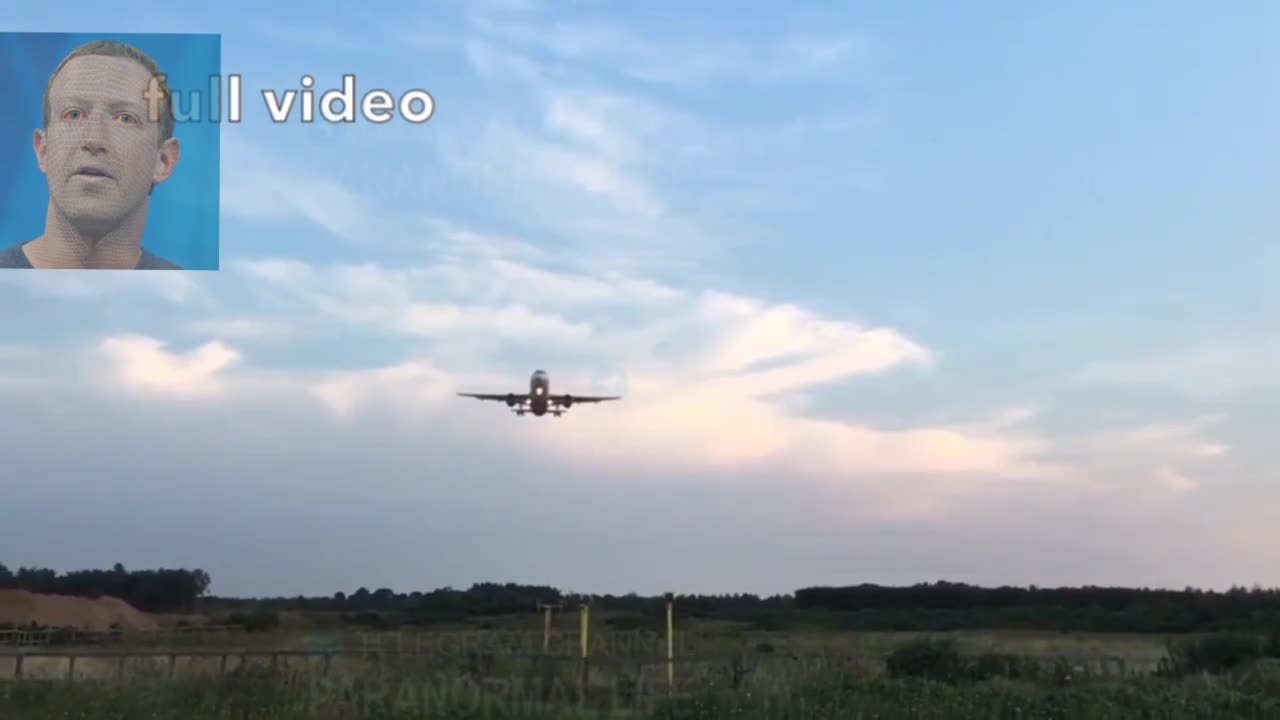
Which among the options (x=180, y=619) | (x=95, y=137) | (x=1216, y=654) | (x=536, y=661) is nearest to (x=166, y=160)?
(x=95, y=137)

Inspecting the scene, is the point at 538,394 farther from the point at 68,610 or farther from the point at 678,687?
the point at 68,610

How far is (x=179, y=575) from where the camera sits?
9700 cm

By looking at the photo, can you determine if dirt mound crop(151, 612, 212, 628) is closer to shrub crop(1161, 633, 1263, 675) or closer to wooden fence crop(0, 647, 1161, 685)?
wooden fence crop(0, 647, 1161, 685)

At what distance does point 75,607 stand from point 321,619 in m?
18.8

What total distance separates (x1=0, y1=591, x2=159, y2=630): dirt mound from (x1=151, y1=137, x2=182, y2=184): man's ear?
192ft

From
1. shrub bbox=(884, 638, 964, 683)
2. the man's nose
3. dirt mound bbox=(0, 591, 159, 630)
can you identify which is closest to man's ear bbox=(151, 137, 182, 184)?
the man's nose

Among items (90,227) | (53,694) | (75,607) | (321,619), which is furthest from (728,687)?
(75,607)

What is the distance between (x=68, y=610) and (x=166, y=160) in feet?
224

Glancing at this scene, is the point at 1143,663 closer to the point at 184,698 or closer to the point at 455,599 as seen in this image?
the point at 184,698

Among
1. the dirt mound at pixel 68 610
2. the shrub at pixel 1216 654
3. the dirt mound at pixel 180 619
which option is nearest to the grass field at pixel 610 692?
the shrub at pixel 1216 654

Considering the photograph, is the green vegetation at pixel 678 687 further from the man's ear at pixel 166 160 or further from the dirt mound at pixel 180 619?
the dirt mound at pixel 180 619

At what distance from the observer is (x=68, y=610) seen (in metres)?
84.1

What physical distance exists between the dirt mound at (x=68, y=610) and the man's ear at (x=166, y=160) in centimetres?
5845

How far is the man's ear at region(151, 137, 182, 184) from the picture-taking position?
23750mm
